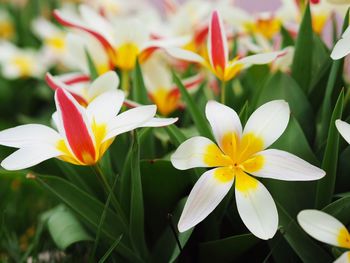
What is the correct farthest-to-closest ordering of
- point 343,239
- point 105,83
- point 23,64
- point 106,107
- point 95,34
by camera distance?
point 23,64 < point 95,34 < point 105,83 < point 106,107 < point 343,239

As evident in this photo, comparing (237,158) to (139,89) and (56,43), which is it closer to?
(139,89)

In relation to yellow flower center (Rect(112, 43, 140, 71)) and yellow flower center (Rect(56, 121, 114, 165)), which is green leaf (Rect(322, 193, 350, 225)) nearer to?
yellow flower center (Rect(56, 121, 114, 165))

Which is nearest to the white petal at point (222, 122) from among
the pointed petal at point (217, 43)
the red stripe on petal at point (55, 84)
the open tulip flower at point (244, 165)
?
the open tulip flower at point (244, 165)

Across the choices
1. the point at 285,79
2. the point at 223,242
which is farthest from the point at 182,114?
the point at 223,242

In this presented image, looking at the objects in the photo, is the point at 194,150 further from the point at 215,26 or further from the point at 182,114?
the point at 182,114

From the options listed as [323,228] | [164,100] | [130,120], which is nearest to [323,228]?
[323,228]

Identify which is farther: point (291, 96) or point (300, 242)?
point (291, 96)

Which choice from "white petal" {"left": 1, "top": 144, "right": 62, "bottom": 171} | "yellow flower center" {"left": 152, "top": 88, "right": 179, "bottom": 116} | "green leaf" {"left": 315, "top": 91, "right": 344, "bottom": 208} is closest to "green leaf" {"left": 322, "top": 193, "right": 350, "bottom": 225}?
"green leaf" {"left": 315, "top": 91, "right": 344, "bottom": 208}

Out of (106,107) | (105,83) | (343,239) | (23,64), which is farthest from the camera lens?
(23,64)
